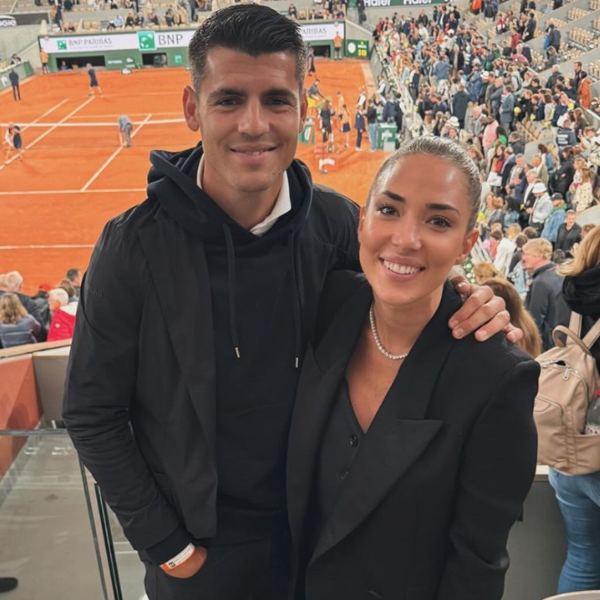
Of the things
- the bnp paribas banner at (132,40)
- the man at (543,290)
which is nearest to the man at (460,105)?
the man at (543,290)

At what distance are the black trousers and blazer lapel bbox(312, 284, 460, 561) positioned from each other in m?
0.46

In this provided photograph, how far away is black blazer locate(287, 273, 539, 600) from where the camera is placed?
1640 mm

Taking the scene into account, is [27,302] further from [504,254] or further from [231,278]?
[231,278]

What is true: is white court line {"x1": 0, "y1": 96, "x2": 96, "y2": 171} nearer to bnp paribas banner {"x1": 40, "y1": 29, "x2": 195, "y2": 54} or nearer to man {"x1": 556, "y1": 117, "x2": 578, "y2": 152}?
bnp paribas banner {"x1": 40, "y1": 29, "x2": 195, "y2": 54}

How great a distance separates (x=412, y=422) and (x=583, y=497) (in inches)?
39.3

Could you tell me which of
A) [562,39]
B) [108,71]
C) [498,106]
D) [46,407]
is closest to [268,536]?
[46,407]

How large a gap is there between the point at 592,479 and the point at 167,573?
139cm

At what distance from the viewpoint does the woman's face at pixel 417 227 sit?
1651 millimetres

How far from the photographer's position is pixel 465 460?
168 cm

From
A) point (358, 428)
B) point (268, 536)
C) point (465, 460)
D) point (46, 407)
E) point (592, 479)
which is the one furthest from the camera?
point (46, 407)

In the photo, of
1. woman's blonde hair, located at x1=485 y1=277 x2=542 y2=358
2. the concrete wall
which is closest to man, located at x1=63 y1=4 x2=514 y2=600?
woman's blonde hair, located at x1=485 y1=277 x2=542 y2=358

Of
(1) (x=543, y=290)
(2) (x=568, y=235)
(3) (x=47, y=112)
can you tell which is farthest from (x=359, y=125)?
(1) (x=543, y=290)

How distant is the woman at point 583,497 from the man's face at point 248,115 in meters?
1.18

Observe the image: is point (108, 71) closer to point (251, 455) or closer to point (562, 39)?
Result: point (562, 39)
